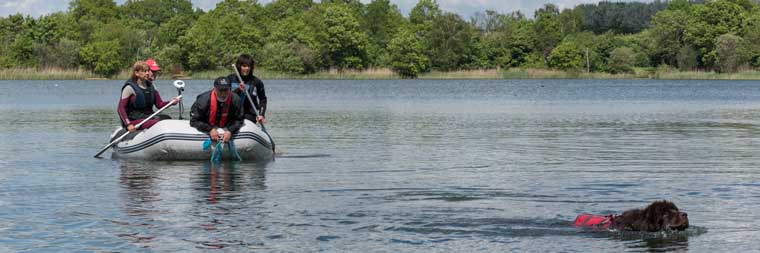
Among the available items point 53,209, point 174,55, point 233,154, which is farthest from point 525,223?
point 174,55

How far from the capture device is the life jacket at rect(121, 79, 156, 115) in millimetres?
16906

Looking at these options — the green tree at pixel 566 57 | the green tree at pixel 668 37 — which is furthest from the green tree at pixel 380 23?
the green tree at pixel 668 37

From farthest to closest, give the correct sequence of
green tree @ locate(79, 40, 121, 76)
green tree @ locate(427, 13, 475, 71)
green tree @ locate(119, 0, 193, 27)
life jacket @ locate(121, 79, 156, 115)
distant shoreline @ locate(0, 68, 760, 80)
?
green tree @ locate(119, 0, 193, 27), green tree @ locate(427, 13, 475, 71), green tree @ locate(79, 40, 121, 76), distant shoreline @ locate(0, 68, 760, 80), life jacket @ locate(121, 79, 156, 115)

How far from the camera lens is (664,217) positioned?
381 inches

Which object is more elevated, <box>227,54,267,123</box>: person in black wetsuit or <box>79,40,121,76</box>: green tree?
<box>227,54,267,123</box>: person in black wetsuit

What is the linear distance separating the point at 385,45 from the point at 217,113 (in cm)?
11107

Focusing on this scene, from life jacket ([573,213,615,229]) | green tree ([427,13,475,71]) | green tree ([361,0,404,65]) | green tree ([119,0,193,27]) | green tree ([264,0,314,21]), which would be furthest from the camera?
green tree ([119,0,193,27])

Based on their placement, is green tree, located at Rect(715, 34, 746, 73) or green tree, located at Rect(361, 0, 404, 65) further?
green tree, located at Rect(361, 0, 404, 65)

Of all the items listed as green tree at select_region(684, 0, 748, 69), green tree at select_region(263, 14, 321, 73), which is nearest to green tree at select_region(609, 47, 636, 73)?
green tree at select_region(684, 0, 748, 69)

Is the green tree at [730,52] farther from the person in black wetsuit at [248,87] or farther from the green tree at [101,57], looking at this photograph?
the person in black wetsuit at [248,87]

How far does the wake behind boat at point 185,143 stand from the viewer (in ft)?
54.7

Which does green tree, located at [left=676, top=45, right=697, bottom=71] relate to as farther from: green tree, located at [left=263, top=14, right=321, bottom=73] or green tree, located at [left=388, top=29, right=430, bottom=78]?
green tree, located at [left=263, top=14, right=321, bottom=73]

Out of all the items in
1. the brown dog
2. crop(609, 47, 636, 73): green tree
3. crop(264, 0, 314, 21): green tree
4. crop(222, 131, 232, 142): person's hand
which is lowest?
crop(609, 47, 636, 73): green tree

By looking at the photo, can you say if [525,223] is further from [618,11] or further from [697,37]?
[618,11]
